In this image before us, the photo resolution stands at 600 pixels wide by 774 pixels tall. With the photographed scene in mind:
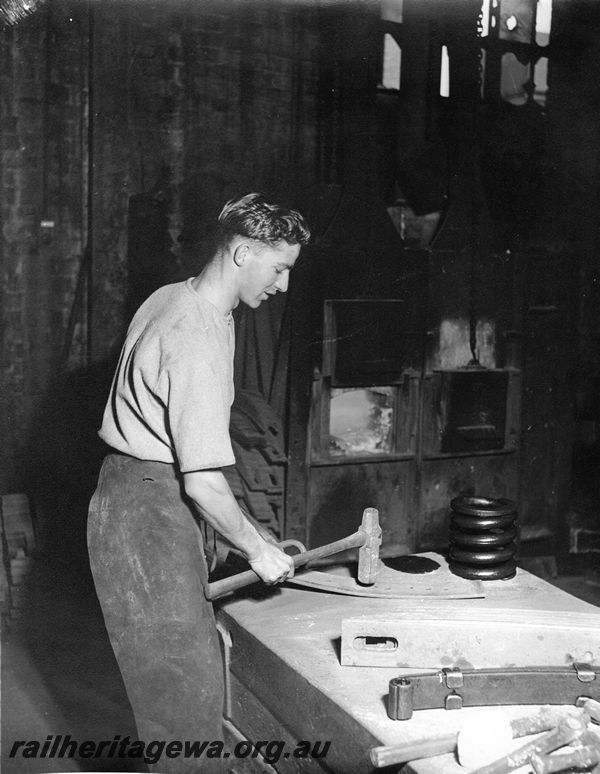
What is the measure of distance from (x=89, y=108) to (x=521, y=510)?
165 inches

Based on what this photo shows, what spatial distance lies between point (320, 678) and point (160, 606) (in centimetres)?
59

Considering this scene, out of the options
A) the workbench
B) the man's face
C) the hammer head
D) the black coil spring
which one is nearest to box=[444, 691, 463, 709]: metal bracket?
the workbench

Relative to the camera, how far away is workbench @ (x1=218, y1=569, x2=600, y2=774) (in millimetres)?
2105

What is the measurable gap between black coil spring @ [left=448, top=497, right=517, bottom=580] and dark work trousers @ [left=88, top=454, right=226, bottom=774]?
971 millimetres

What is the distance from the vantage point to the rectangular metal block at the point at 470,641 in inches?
90.8

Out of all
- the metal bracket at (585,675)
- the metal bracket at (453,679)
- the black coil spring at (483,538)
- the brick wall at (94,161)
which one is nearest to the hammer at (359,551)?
the black coil spring at (483,538)

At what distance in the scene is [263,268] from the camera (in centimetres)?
275

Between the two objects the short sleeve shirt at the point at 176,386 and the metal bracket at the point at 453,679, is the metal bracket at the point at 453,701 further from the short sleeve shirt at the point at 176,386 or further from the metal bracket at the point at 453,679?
the short sleeve shirt at the point at 176,386

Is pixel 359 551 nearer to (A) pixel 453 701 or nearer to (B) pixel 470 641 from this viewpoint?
(B) pixel 470 641

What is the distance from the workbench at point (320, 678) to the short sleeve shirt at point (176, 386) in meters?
0.59

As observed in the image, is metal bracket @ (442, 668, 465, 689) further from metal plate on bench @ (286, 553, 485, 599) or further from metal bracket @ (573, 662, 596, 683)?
metal plate on bench @ (286, 553, 485, 599)

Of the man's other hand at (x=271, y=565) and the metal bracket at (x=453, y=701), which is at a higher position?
the man's other hand at (x=271, y=565)

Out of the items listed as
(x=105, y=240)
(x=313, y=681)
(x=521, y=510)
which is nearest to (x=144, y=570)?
(x=313, y=681)

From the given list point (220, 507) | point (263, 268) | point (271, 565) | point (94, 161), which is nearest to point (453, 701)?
point (271, 565)
